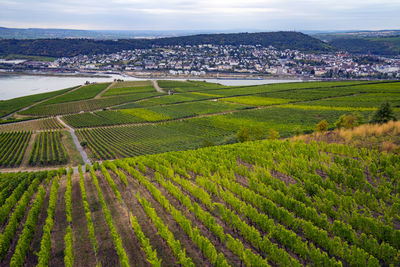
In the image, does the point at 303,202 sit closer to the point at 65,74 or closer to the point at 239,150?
the point at 239,150

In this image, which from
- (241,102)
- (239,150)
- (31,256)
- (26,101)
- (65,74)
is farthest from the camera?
(65,74)

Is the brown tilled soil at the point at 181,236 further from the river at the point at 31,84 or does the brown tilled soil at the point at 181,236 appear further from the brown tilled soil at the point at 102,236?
the river at the point at 31,84

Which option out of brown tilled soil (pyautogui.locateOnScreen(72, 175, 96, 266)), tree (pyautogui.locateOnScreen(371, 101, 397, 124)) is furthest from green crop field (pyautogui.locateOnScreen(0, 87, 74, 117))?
tree (pyautogui.locateOnScreen(371, 101, 397, 124))

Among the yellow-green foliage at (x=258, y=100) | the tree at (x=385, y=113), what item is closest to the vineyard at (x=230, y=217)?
the tree at (x=385, y=113)

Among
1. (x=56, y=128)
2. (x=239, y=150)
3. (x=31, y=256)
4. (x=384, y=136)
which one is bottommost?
(x=56, y=128)

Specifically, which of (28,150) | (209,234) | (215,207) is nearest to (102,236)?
(209,234)

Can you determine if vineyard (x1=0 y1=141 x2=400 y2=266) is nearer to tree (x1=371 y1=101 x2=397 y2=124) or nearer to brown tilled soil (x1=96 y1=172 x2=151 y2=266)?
brown tilled soil (x1=96 y1=172 x2=151 y2=266)

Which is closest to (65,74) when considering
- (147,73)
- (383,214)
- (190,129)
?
(147,73)
